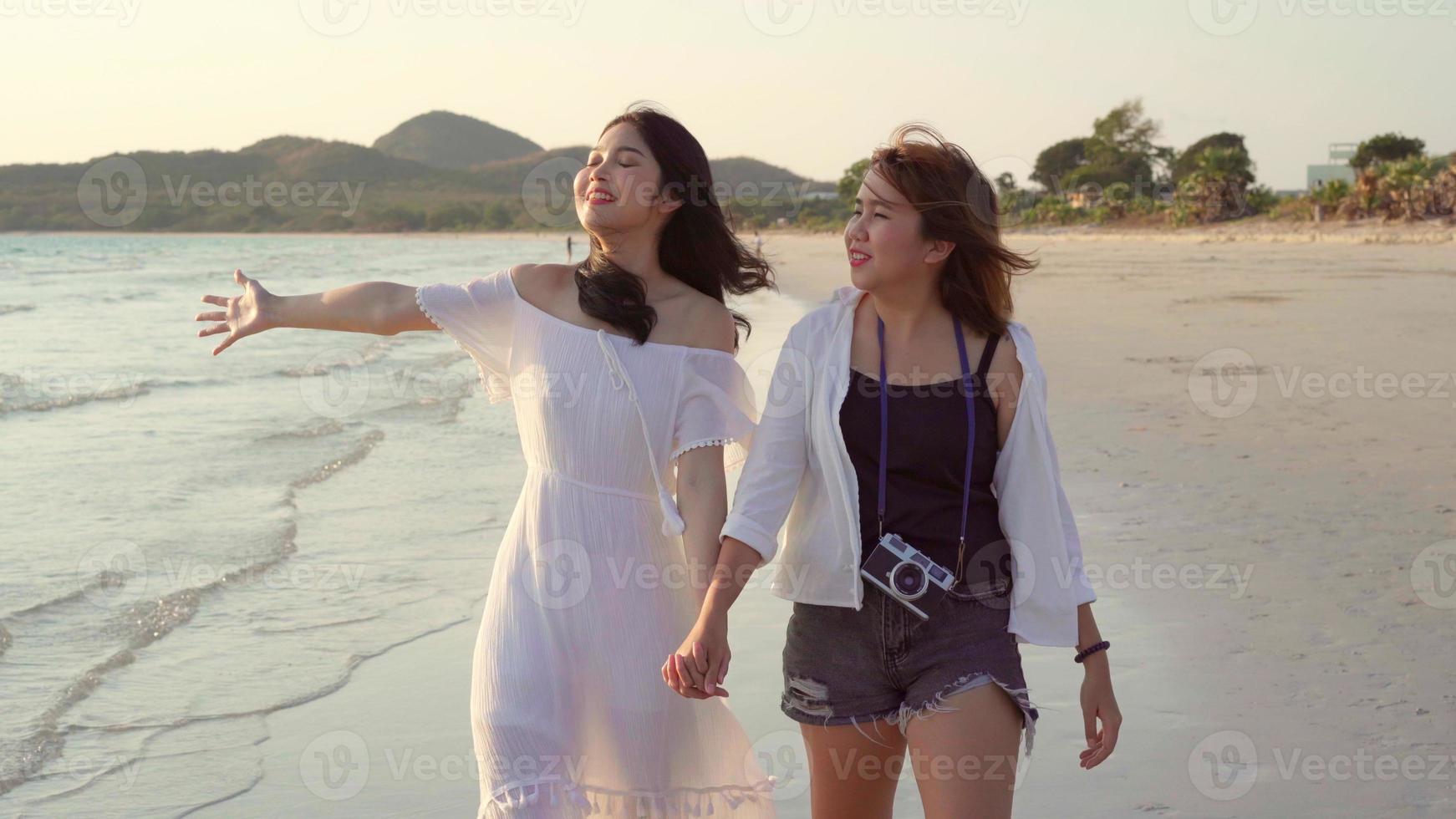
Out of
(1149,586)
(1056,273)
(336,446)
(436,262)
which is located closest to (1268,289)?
(1056,273)

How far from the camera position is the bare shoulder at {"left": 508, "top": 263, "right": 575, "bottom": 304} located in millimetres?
2848

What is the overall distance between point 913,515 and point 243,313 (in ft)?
4.90

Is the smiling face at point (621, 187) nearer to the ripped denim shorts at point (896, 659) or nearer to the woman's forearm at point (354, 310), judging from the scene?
the woman's forearm at point (354, 310)

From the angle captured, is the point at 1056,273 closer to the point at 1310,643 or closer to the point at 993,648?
the point at 1310,643

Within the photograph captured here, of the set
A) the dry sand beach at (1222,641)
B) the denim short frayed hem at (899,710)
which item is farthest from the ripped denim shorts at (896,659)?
the dry sand beach at (1222,641)

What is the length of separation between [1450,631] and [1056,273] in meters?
25.7

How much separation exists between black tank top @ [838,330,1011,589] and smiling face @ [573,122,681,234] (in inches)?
24.8

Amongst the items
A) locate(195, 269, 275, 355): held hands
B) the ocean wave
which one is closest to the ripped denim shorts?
locate(195, 269, 275, 355): held hands

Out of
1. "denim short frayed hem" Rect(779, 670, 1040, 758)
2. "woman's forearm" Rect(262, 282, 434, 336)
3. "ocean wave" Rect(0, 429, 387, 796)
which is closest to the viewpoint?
A: "denim short frayed hem" Rect(779, 670, 1040, 758)

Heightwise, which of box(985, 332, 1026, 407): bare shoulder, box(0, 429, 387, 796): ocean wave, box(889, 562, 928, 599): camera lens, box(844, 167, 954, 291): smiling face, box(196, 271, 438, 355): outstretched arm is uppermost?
box(844, 167, 954, 291): smiling face

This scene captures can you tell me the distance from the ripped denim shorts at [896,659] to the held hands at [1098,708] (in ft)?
0.43

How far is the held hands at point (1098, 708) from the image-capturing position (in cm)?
254

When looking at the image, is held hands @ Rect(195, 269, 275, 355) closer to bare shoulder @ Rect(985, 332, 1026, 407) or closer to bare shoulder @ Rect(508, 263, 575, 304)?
A: bare shoulder @ Rect(508, 263, 575, 304)

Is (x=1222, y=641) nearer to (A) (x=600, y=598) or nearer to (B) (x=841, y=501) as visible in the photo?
(B) (x=841, y=501)
